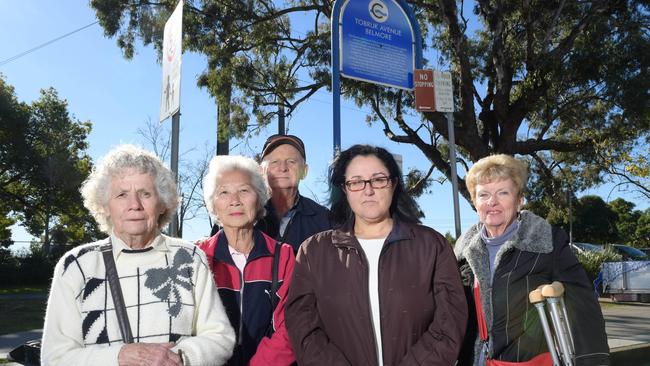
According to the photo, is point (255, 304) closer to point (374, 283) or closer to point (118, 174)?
point (374, 283)

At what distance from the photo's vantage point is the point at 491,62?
1540cm

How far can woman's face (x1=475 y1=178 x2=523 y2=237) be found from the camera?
2896 millimetres

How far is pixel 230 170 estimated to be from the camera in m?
2.96

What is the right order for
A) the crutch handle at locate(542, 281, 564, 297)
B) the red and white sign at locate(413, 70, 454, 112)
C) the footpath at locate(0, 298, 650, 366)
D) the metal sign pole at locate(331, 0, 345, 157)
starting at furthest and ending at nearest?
the footpath at locate(0, 298, 650, 366) < the metal sign pole at locate(331, 0, 345, 157) < the red and white sign at locate(413, 70, 454, 112) < the crutch handle at locate(542, 281, 564, 297)

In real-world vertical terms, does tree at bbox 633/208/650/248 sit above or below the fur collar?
above

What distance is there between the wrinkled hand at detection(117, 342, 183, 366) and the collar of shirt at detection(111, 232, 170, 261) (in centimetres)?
37

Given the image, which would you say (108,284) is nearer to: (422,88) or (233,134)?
(422,88)

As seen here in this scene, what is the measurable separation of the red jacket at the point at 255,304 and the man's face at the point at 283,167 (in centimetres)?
85

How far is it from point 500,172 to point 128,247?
183cm

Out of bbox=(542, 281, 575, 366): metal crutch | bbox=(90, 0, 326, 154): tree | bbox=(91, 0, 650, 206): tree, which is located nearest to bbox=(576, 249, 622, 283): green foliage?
bbox=(91, 0, 650, 206): tree

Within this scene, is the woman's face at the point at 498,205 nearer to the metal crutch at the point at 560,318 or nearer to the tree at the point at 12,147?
the metal crutch at the point at 560,318

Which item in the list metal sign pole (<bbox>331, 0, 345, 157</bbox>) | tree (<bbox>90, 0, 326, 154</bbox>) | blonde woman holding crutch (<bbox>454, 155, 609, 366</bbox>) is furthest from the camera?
tree (<bbox>90, 0, 326, 154</bbox>)

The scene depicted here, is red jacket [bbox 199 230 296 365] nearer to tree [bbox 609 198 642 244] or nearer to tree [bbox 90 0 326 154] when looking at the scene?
tree [bbox 90 0 326 154]

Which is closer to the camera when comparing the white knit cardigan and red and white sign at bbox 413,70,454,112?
the white knit cardigan
